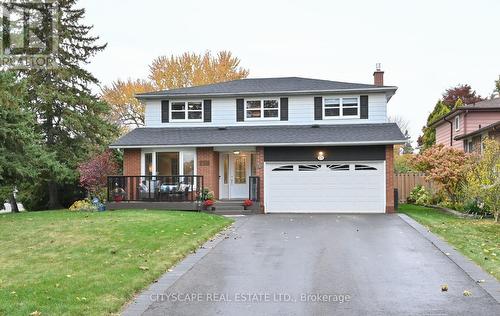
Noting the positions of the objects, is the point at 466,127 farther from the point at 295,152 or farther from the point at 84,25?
the point at 84,25

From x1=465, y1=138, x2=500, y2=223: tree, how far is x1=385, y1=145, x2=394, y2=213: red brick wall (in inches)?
141

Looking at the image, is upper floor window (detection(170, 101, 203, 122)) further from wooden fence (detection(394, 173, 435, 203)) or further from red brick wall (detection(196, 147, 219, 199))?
wooden fence (detection(394, 173, 435, 203))

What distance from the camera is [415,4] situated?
17562 millimetres

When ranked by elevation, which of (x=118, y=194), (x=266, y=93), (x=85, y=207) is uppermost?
(x=266, y=93)

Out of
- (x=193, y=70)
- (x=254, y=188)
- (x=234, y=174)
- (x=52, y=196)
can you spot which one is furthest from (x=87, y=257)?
(x=193, y=70)

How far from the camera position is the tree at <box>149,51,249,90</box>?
41.2 meters

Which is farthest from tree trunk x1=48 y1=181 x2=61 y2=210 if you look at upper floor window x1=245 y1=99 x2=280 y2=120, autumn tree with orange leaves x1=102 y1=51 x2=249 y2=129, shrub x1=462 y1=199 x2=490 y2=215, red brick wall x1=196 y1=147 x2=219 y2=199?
shrub x1=462 y1=199 x2=490 y2=215

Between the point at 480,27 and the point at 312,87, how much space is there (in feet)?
25.8

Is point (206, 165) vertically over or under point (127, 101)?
under

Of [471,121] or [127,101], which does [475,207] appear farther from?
[127,101]

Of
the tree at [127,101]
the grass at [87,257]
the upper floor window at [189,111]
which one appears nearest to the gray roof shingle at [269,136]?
the upper floor window at [189,111]

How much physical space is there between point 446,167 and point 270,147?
7.15 m

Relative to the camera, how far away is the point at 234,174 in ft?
72.7

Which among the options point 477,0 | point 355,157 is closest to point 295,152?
point 355,157
